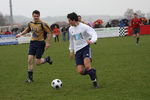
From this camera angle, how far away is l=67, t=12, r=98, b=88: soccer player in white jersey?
28.0 ft

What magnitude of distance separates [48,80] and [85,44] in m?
2.21

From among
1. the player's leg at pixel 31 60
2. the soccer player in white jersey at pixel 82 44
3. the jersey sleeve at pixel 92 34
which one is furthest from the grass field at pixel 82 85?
the jersey sleeve at pixel 92 34

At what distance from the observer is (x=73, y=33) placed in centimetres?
A: 876

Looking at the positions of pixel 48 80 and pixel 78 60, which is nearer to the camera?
pixel 78 60

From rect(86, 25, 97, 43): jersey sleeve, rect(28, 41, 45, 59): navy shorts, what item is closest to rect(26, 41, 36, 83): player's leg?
rect(28, 41, 45, 59): navy shorts

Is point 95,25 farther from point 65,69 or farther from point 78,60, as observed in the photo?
point 78,60

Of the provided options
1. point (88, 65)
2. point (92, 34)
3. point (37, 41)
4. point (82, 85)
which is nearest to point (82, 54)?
point (88, 65)

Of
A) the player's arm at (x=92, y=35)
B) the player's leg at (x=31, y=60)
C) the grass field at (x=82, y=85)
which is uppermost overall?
the player's arm at (x=92, y=35)

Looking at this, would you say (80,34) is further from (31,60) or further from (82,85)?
(31,60)

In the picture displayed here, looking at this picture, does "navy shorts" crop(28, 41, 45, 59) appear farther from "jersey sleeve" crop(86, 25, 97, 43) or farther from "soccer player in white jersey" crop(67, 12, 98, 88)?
"jersey sleeve" crop(86, 25, 97, 43)

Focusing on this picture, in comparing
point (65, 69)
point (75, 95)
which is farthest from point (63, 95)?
point (65, 69)

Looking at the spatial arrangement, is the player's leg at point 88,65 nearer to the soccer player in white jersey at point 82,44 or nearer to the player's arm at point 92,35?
the soccer player in white jersey at point 82,44

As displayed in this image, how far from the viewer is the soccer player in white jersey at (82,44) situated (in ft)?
28.0

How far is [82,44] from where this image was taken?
8727mm
